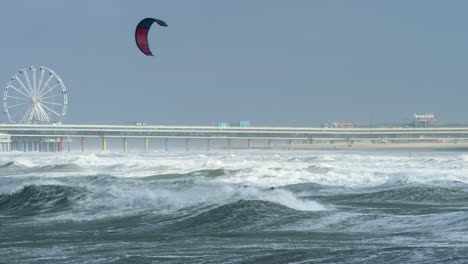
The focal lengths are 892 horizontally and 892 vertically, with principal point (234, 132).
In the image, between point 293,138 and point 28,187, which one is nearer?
point 28,187

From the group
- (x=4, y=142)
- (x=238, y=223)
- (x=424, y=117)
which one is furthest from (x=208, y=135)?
(x=238, y=223)

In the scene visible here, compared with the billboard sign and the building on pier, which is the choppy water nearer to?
the building on pier

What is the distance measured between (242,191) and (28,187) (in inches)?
247

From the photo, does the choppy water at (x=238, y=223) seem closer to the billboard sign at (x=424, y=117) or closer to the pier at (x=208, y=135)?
the pier at (x=208, y=135)

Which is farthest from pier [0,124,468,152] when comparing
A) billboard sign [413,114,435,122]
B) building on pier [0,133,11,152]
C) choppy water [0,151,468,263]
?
choppy water [0,151,468,263]

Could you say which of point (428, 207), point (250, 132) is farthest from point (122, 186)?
point (250, 132)

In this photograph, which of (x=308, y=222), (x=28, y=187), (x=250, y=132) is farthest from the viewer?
(x=250, y=132)

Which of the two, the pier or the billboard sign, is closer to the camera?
the pier

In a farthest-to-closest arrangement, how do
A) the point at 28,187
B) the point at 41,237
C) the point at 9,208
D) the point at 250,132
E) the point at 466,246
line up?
the point at 250,132, the point at 28,187, the point at 9,208, the point at 41,237, the point at 466,246

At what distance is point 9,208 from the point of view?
21.9 metres

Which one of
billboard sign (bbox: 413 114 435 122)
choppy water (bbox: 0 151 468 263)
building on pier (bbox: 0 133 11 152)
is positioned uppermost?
billboard sign (bbox: 413 114 435 122)

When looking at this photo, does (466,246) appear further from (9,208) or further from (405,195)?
(9,208)

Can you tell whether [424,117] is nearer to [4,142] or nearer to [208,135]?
[208,135]

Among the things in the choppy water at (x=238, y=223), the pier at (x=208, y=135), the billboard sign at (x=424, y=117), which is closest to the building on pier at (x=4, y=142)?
the pier at (x=208, y=135)
